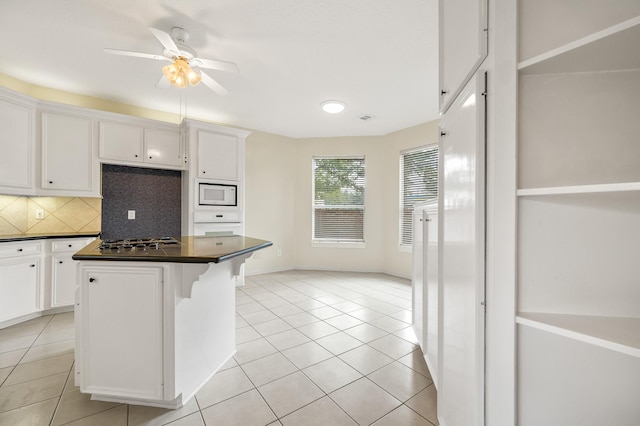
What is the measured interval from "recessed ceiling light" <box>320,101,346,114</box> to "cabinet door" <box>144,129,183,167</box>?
2.18 meters

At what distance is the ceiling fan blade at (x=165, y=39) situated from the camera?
5.74 ft

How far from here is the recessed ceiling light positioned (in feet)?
11.7

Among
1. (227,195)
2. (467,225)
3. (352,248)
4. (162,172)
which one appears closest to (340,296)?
(352,248)

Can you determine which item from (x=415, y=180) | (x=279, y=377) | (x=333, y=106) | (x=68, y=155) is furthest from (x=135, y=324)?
(x=415, y=180)

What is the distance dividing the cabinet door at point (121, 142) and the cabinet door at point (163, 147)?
8 cm

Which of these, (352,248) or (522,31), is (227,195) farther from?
(522,31)

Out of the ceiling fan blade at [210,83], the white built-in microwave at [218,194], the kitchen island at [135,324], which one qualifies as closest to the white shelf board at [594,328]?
the kitchen island at [135,324]

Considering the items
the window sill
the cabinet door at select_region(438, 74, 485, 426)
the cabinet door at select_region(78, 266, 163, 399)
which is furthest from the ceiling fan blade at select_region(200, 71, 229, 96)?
the window sill

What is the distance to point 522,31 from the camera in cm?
83

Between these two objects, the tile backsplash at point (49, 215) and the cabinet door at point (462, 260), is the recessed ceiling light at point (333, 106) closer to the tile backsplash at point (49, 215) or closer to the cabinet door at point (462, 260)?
the cabinet door at point (462, 260)

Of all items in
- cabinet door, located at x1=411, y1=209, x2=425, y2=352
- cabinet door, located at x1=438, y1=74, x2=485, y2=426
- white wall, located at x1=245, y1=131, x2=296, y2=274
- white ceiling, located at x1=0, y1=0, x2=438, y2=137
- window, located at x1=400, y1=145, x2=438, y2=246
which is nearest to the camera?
cabinet door, located at x1=438, y1=74, x2=485, y2=426

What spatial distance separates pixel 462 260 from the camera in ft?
3.53

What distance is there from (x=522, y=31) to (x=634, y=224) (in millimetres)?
689

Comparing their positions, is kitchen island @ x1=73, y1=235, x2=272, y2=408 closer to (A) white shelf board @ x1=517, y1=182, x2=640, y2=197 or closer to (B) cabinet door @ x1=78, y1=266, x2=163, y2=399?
(B) cabinet door @ x1=78, y1=266, x2=163, y2=399
